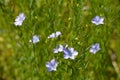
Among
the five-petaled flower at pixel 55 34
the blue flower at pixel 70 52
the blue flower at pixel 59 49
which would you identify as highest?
the five-petaled flower at pixel 55 34

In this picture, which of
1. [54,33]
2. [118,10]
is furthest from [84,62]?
[118,10]

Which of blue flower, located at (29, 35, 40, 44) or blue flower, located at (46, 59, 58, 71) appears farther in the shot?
blue flower, located at (29, 35, 40, 44)

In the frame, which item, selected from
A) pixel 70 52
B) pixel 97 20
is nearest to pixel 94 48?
pixel 97 20

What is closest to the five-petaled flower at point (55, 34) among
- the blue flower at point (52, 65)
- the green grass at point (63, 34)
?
the green grass at point (63, 34)

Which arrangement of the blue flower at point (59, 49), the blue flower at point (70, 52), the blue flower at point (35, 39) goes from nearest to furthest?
1. the blue flower at point (70, 52)
2. the blue flower at point (59, 49)
3. the blue flower at point (35, 39)

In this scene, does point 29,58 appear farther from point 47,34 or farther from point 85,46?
point 85,46

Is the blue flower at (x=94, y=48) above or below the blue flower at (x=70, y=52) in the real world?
above

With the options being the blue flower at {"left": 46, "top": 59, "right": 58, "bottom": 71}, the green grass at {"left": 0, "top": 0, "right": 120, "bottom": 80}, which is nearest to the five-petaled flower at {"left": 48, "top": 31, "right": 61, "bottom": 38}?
the green grass at {"left": 0, "top": 0, "right": 120, "bottom": 80}

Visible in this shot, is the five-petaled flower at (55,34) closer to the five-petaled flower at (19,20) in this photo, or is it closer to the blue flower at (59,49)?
the blue flower at (59,49)

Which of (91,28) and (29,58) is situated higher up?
(91,28)

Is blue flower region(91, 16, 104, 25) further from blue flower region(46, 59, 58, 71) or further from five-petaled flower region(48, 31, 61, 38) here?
blue flower region(46, 59, 58, 71)

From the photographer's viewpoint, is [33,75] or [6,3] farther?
[33,75]
